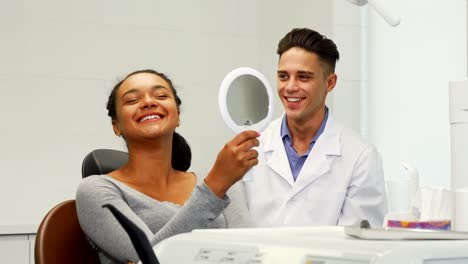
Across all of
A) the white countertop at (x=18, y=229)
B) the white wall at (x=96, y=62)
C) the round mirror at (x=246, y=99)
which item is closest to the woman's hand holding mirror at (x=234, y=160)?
the round mirror at (x=246, y=99)

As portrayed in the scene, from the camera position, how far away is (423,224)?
3.87ft

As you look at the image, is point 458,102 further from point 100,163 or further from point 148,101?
point 100,163

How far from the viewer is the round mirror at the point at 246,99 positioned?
1.54 meters

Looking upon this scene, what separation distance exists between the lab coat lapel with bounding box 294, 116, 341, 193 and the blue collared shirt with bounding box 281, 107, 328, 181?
41mm

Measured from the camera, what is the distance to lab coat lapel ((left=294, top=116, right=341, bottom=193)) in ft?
7.88

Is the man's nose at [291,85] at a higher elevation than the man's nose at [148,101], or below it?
higher

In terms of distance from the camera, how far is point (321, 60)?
2613mm

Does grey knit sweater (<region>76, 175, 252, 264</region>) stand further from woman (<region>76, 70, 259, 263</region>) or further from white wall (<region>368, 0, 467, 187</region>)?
white wall (<region>368, 0, 467, 187</region>)

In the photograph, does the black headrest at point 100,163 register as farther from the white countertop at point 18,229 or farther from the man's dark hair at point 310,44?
the white countertop at point 18,229

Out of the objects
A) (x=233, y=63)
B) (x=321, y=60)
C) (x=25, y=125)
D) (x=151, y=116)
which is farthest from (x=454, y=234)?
(x=233, y=63)

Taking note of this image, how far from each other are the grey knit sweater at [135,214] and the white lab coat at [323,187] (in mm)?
320

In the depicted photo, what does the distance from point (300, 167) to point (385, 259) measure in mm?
1558

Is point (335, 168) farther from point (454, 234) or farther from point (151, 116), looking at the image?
point (454, 234)

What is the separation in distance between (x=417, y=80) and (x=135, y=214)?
1805mm
